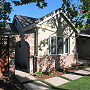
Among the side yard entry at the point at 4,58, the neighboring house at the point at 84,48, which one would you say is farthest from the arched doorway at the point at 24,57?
the neighboring house at the point at 84,48

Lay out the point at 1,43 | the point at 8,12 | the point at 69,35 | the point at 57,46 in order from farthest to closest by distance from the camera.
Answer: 1. the point at 69,35
2. the point at 57,46
3. the point at 1,43
4. the point at 8,12

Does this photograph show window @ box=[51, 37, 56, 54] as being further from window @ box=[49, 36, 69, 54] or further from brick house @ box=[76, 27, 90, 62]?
brick house @ box=[76, 27, 90, 62]

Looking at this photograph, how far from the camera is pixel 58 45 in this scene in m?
8.45

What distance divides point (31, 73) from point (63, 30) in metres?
4.89

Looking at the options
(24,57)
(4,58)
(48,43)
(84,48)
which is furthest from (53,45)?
(84,48)

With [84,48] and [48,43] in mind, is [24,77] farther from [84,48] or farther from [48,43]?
[84,48]

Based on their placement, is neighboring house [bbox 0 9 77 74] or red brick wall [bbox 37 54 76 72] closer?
neighboring house [bbox 0 9 77 74]

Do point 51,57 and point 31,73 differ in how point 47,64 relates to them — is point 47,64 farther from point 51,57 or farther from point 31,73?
point 31,73

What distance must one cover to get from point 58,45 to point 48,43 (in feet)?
3.85

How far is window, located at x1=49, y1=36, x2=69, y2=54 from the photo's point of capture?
806cm

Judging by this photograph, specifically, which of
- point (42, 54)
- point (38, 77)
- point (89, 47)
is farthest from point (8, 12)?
point (89, 47)

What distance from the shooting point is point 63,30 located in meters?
8.84

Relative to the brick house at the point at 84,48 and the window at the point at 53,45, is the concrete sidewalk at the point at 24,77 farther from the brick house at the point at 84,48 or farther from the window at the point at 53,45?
the brick house at the point at 84,48

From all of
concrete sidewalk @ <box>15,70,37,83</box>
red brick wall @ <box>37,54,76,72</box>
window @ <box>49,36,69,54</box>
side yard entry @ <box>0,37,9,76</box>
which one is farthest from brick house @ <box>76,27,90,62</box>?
side yard entry @ <box>0,37,9,76</box>
